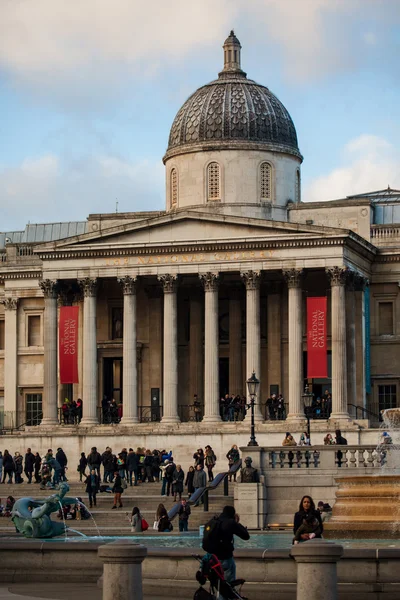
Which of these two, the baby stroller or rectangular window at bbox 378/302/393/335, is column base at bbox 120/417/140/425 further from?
the baby stroller

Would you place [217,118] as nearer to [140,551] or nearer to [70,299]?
[70,299]

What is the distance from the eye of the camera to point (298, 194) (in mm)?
75500

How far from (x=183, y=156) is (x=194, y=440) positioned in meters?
14.7

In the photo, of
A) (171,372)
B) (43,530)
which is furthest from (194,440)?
(43,530)

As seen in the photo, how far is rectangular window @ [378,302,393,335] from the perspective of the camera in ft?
238

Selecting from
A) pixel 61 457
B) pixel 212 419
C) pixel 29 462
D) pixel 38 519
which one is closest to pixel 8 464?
pixel 29 462

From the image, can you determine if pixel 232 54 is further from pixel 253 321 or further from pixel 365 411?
pixel 365 411

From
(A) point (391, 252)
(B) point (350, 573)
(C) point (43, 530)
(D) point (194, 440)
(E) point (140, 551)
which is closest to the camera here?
(E) point (140, 551)

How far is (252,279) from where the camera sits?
223ft

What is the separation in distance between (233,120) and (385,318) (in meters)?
11.4

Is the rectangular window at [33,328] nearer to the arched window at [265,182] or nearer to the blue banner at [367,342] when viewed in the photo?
the arched window at [265,182]

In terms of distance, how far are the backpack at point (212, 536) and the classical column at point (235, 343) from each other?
1790 inches

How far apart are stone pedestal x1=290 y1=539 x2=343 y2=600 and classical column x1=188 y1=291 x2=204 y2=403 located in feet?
157

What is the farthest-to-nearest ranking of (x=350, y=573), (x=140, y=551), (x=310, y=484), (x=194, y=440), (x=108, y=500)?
(x=194, y=440) < (x=108, y=500) < (x=310, y=484) < (x=350, y=573) < (x=140, y=551)
